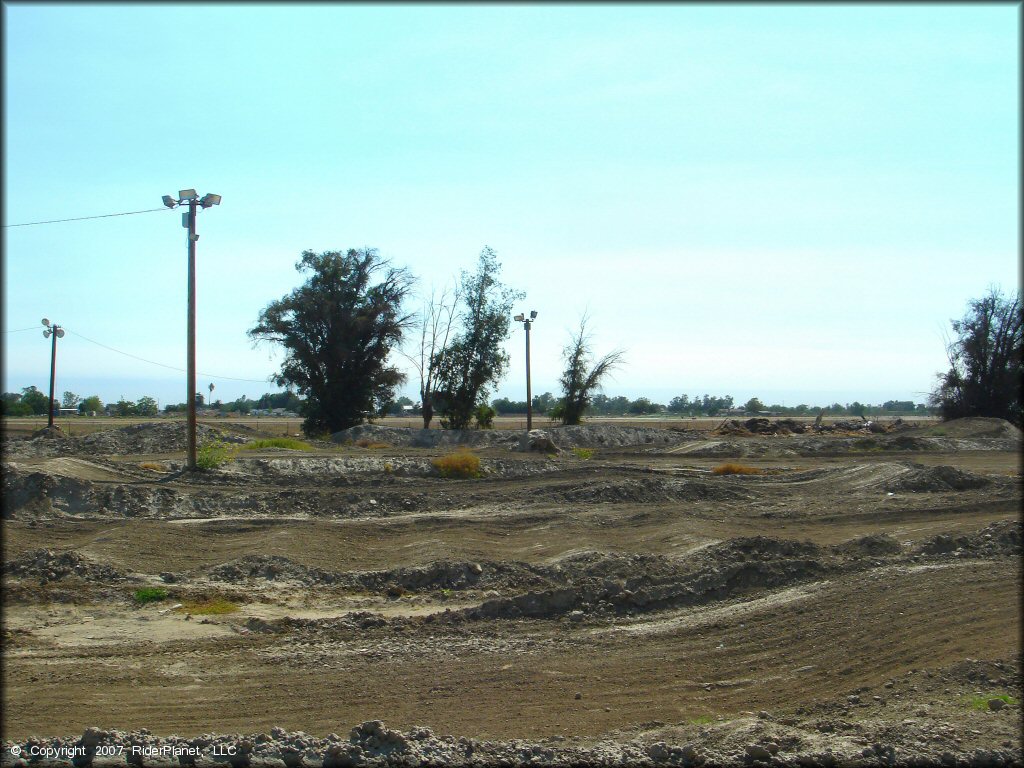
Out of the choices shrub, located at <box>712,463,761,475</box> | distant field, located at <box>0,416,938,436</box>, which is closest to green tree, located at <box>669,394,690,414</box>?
distant field, located at <box>0,416,938,436</box>

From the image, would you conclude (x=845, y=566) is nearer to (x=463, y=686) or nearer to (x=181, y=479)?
(x=463, y=686)

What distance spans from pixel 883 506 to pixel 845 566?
7.46 meters

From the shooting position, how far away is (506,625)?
11039 mm

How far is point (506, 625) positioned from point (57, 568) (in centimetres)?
762

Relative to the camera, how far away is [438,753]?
22.1 ft

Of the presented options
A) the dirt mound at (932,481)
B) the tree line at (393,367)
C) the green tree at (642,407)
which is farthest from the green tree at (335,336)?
the green tree at (642,407)

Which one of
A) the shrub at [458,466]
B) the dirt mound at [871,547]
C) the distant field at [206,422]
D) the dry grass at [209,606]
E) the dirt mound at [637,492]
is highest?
the distant field at [206,422]

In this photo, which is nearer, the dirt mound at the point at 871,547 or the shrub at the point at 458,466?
the dirt mound at the point at 871,547

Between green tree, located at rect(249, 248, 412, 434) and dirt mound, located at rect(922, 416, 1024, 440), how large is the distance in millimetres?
31183

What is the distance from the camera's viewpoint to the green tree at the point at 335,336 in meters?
46.1

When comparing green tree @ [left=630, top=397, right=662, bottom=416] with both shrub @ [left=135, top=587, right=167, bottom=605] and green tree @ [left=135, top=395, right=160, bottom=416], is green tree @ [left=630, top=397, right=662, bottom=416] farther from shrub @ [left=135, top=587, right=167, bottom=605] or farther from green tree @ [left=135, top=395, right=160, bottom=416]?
shrub @ [left=135, top=587, right=167, bottom=605]

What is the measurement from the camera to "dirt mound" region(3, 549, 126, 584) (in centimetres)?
1320

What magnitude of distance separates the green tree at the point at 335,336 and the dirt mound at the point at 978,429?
31.2 m

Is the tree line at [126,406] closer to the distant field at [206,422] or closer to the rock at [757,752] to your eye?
the distant field at [206,422]
